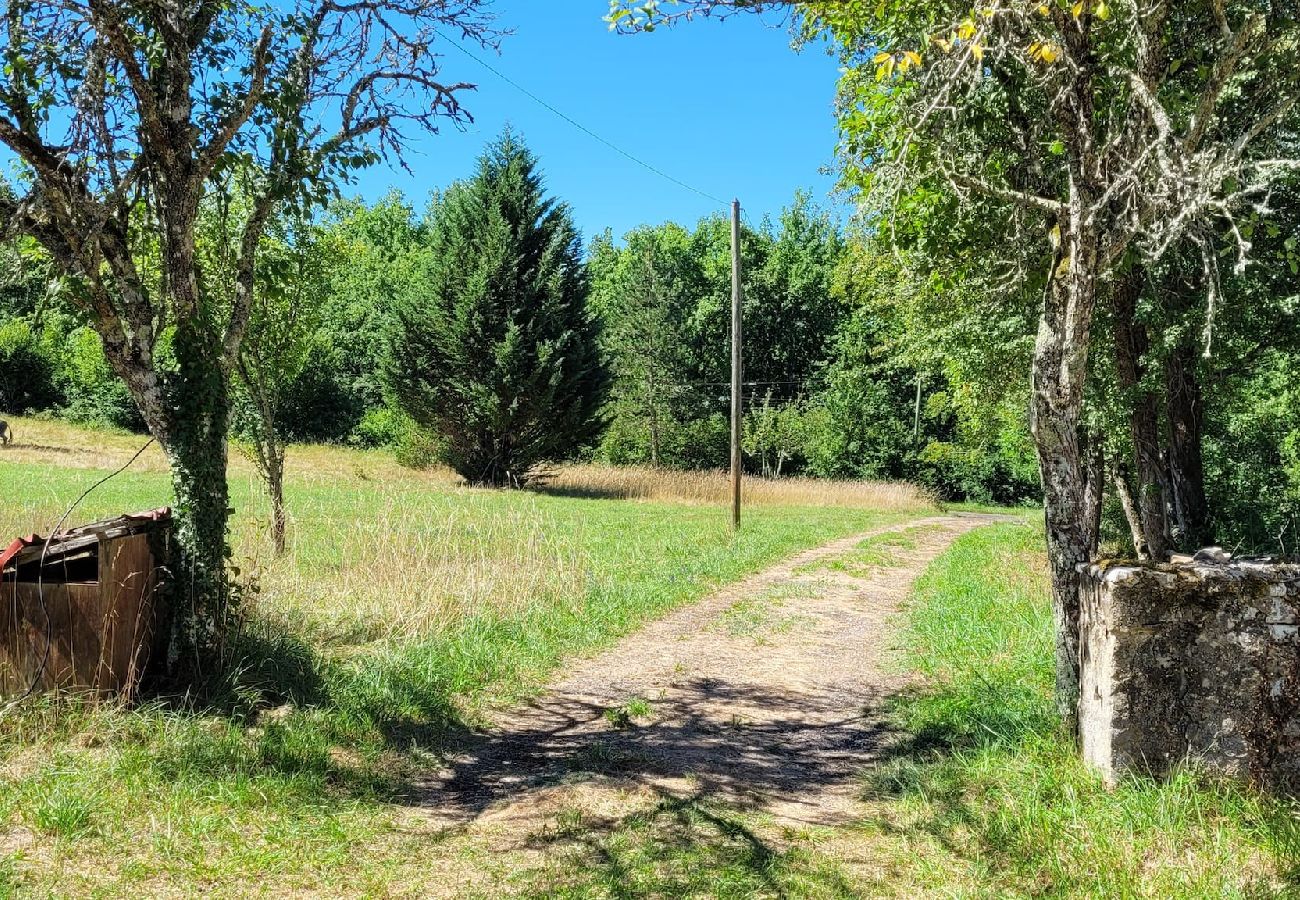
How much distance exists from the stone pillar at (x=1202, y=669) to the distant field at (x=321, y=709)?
3327 millimetres

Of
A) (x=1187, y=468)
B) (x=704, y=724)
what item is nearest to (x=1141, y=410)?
(x=1187, y=468)

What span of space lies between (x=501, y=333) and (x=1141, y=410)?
18244mm

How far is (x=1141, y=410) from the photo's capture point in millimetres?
11078

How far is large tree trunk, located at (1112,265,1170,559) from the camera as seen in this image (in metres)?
9.87

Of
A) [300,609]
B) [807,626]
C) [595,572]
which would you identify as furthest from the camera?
[595,572]

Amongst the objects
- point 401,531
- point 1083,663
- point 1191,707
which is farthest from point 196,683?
point 1191,707

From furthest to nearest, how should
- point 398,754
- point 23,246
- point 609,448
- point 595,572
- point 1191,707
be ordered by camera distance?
point 609,448 < point 595,572 < point 23,246 < point 398,754 < point 1191,707

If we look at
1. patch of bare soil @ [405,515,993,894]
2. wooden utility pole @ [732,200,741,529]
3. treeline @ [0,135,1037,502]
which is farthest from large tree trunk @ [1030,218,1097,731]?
wooden utility pole @ [732,200,741,529]

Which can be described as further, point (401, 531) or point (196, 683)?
point (401, 531)

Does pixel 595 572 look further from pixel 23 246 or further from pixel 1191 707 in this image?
pixel 1191 707

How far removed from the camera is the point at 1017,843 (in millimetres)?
3799

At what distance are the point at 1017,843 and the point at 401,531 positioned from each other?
6.90 m

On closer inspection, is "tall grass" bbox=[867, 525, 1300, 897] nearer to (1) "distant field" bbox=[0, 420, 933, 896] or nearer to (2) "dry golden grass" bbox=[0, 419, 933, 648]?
(1) "distant field" bbox=[0, 420, 933, 896]

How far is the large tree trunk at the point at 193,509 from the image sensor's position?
216 inches
